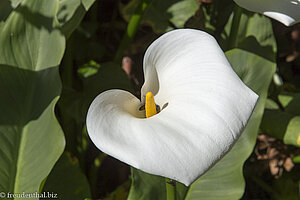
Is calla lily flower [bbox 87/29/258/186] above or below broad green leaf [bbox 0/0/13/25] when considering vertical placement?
above

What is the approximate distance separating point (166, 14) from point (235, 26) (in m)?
0.30

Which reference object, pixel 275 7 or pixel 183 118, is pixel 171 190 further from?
pixel 275 7

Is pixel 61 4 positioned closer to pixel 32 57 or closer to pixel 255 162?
pixel 32 57

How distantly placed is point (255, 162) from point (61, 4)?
2.56 ft

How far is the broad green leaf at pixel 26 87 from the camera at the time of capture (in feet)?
2.79

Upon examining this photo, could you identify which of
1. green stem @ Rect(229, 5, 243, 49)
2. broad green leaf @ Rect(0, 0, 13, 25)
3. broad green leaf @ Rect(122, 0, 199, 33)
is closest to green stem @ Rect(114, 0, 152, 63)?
broad green leaf @ Rect(122, 0, 199, 33)

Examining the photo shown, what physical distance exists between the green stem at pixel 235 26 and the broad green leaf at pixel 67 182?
0.53 metres

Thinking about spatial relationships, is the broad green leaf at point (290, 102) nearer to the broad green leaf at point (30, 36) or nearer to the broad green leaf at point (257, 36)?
the broad green leaf at point (257, 36)

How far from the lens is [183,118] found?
605 millimetres

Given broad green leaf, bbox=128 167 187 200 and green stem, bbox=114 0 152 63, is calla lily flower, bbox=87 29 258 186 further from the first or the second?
green stem, bbox=114 0 152 63

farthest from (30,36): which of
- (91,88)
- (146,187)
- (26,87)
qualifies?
(146,187)

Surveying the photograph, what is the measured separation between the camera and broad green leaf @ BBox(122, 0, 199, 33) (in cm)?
129

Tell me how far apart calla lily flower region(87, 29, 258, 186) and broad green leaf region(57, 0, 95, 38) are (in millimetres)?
304

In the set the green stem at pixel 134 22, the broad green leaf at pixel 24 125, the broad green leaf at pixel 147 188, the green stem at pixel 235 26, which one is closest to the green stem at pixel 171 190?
the broad green leaf at pixel 147 188
